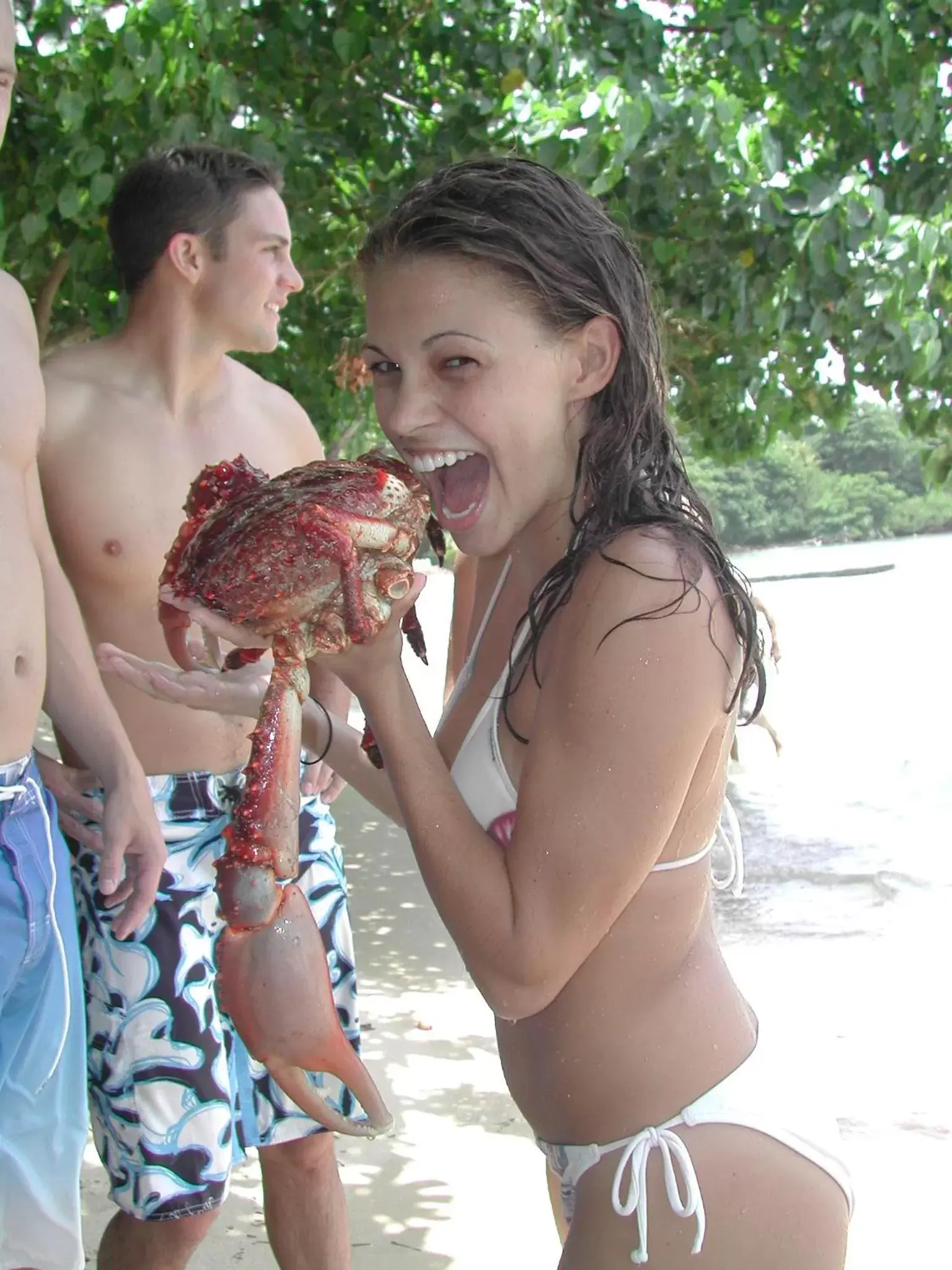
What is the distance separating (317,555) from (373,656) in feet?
0.45

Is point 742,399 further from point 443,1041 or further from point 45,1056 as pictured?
point 45,1056

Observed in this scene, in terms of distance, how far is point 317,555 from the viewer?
57.5 inches

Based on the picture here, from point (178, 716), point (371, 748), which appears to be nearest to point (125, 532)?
point (178, 716)

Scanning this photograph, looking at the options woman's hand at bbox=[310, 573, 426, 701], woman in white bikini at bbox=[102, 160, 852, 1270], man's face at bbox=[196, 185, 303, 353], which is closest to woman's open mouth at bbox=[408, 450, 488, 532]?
woman in white bikini at bbox=[102, 160, 852, 1270]

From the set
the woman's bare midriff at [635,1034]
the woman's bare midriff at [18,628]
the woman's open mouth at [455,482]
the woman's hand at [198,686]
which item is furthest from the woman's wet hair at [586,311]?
the woman's bare midriff at [18,628]

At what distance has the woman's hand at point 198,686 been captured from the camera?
183 centimetres

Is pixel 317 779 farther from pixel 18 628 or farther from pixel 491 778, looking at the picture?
pixel 491 778

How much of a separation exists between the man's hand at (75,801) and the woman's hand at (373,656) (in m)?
1.36

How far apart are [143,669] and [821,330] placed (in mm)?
4206

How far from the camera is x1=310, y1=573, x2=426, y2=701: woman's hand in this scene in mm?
1521

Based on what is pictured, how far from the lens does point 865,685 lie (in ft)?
44.6

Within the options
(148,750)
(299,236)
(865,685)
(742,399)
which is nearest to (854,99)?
(742,399)

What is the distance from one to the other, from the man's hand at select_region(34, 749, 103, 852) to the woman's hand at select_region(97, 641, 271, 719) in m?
0.96

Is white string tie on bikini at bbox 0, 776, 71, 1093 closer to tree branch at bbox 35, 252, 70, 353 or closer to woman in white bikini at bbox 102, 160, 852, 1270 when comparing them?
woman in white bikini at bbox 102, 160, 852, 1270
